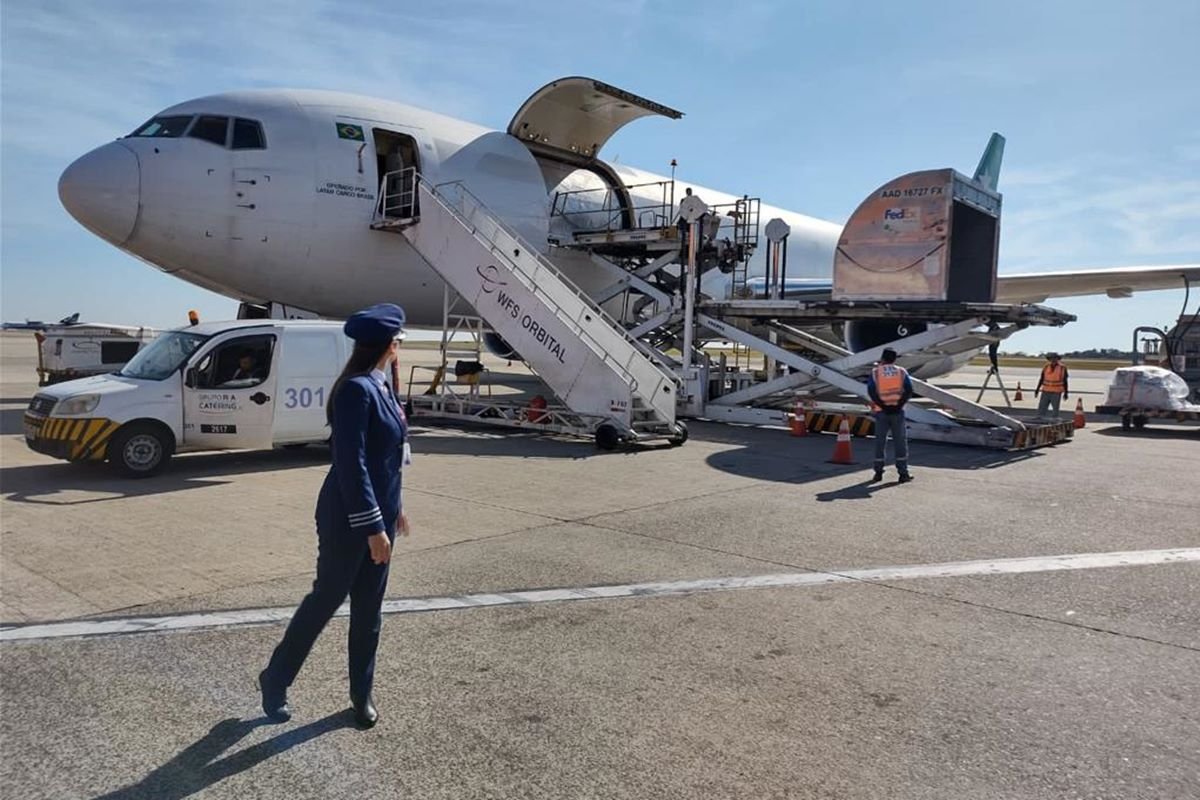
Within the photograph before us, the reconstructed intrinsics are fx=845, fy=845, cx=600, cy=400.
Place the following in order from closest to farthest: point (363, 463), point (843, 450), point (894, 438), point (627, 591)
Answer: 1. point (363, 463)
2. point (627, 591)
3. point (894, 438)
4. point (843, 450)

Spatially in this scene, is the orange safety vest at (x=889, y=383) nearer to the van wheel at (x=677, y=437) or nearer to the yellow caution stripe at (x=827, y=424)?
the van wheel at (x=677, y=437)

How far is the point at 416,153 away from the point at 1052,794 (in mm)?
12083

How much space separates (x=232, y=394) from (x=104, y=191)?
3740 mm

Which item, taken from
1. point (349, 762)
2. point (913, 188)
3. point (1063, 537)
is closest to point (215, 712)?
point (349, 762)

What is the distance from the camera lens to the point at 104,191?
10.3 m

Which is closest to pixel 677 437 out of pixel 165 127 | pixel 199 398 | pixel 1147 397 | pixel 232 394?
pixel 232 394

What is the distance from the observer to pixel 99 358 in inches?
587

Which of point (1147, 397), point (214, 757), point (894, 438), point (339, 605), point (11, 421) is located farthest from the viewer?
point (1147, 397)

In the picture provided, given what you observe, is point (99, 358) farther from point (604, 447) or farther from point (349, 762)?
point (349, 762)

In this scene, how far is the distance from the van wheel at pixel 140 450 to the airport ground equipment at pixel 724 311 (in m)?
4.54

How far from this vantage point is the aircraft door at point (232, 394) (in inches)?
336

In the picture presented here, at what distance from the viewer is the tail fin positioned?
23172 millimetres

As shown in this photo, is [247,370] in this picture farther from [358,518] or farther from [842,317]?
[842,317]

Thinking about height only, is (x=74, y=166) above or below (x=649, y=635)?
above
